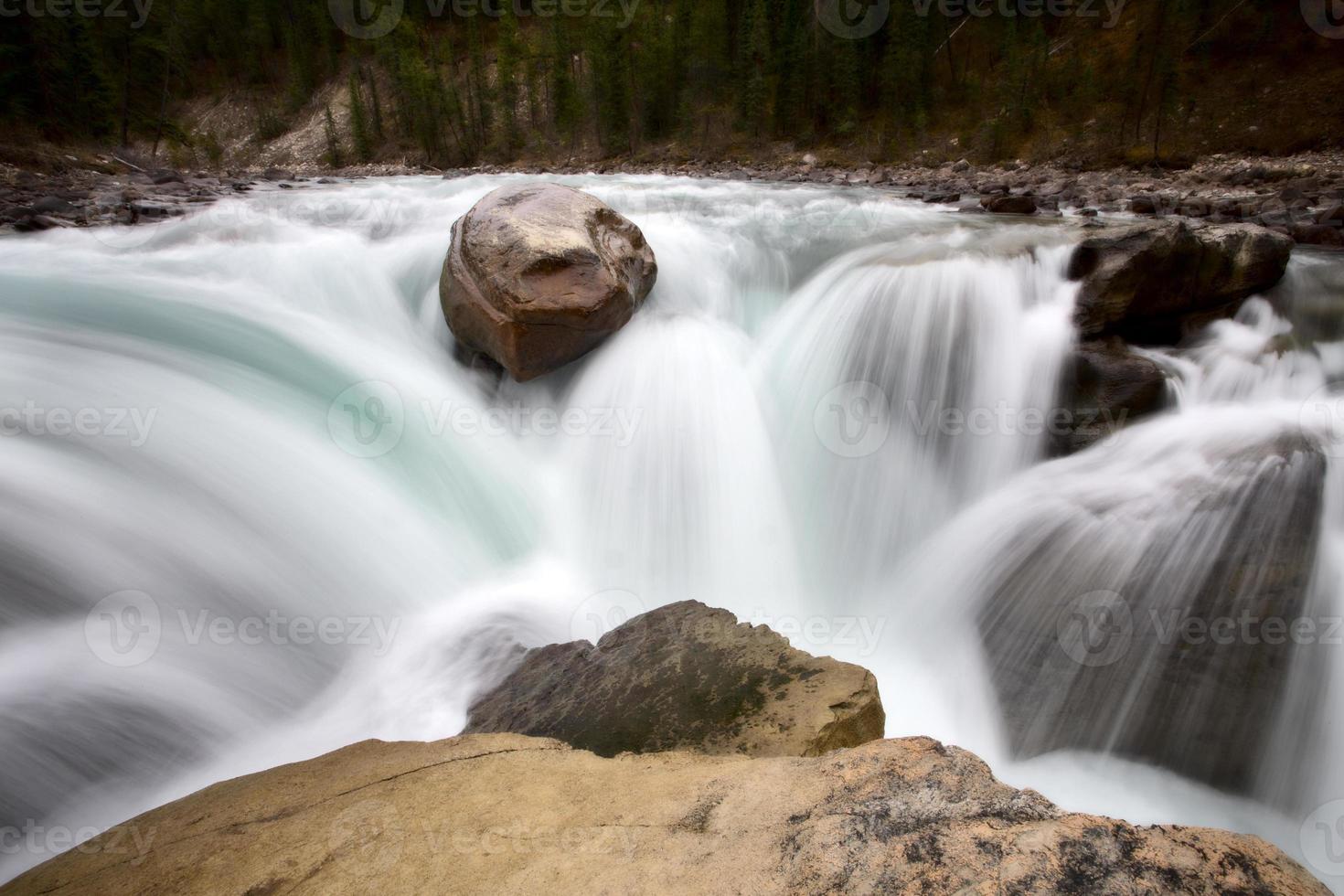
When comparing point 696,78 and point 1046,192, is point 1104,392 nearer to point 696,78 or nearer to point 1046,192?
→ point 1046,192

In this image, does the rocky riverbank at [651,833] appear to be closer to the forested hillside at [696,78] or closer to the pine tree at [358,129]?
the forested hillside at [696,78]

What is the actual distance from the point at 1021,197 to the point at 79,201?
45.7ft

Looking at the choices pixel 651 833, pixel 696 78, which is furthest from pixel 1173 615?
pixel 696 78

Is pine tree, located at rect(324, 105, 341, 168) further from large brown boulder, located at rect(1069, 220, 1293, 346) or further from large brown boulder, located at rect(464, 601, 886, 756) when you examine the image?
large brown boulder, located at rect(464, 601, 886, 756)

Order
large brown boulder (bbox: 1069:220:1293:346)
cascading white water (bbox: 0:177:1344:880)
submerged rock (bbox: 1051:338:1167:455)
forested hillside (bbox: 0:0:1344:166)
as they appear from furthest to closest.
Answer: forested hillside (bbox: 0:0:1344:166) < large brown boulder (bbox: 1069:220:1293:346) < submerged rock (bbox: 1051:338:1167:455) < cascading white water (bbox: 0:177:1344:880)

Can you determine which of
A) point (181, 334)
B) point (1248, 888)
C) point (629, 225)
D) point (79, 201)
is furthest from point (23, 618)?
point (79, 201)

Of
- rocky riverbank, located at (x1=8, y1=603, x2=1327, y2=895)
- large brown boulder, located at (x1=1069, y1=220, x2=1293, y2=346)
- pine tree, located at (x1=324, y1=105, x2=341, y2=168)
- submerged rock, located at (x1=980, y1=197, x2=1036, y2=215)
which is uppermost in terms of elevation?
pine tree, located at (x1=324, y1=105, x2=341, y2=168)

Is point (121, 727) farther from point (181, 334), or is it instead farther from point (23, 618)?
point (181, 334)

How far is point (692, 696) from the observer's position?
237 centimetres

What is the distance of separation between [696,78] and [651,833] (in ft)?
135

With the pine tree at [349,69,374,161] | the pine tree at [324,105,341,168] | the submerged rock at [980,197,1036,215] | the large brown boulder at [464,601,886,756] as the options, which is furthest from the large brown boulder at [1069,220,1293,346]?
the pine tree at [324,105,341,168]

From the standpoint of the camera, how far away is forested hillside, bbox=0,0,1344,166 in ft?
66.2

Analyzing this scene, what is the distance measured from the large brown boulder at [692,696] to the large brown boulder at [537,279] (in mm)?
3065

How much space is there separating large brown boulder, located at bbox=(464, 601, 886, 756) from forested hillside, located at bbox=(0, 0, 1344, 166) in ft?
65.1
